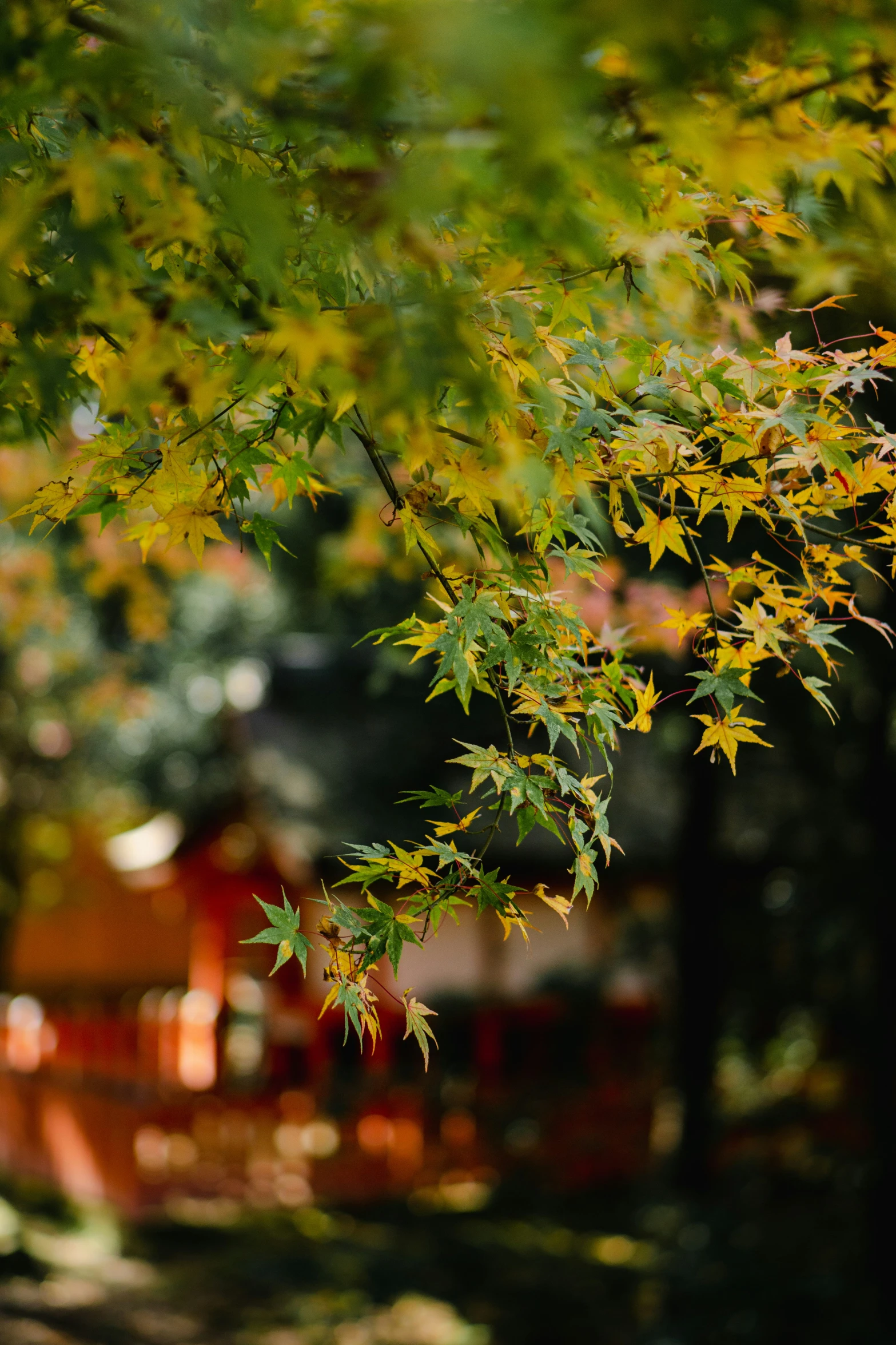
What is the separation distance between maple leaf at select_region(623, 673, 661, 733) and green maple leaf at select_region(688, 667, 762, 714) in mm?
114

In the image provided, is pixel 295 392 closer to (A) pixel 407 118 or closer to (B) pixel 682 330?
(A) pixel 407 118

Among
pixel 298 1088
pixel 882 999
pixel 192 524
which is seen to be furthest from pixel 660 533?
pixel 298 1088

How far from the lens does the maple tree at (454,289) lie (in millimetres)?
1134

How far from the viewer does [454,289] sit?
154 centimetres

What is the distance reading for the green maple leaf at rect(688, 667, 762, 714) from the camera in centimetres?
187

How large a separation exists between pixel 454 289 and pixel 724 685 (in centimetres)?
82

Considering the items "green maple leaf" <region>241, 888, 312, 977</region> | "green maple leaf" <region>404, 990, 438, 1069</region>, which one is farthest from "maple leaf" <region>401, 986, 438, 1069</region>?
"green maple leaf" <region>241, 888, 312, 977</region>

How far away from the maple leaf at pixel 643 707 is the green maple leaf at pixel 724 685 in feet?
0.38

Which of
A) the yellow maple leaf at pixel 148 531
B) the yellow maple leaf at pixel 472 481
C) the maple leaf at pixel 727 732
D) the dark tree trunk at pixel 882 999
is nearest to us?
the yellow maple leaf at pixel 472 481

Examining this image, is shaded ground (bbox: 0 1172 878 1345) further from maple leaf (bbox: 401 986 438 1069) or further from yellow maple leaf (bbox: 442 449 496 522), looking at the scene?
yellow maple leaf (bbox: 442 449 496 522)

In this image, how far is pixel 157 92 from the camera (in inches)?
54.8

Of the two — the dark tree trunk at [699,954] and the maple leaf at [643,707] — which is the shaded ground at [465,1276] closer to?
the dark tree trunk at [699,954]

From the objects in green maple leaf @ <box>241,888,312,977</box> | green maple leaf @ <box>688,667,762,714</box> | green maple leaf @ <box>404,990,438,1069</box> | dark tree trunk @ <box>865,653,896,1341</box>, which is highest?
green maple leaf @ <box>688,667,762,714</box>

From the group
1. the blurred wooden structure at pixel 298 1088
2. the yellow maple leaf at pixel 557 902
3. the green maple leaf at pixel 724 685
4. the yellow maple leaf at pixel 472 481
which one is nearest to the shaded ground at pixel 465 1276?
the blurred wooden structure at pixel 298 1088
